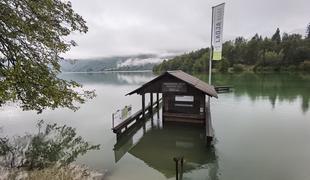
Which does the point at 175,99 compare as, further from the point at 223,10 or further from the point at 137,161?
the point at 223,10

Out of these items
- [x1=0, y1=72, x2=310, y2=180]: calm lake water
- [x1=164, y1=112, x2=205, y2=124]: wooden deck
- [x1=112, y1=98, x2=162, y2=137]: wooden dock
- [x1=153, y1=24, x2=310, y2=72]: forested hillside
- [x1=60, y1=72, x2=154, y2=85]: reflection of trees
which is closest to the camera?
[x1=0, y1=72, x2=310, y2=180]: calm lake water

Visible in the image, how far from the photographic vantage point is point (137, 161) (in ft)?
30.5

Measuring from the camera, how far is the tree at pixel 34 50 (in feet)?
15.7

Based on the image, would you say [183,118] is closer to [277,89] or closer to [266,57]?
[277,89]

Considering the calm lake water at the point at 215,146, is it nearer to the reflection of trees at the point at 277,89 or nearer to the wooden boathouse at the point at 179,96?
the wooden boathouse at the point at 179,96

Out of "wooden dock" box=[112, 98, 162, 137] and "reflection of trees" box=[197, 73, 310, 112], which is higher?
"reflection of trees" box=[197, 73, 310, 112]

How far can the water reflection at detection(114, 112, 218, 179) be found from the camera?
857 centimetres

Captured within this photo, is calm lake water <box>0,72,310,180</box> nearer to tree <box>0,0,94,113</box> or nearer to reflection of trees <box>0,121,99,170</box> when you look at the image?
reflection of trees <box>0,121,99,170</box>

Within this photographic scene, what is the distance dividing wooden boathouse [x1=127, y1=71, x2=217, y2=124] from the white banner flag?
7420 millimetres

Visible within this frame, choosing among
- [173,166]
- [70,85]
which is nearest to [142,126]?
[173,166]

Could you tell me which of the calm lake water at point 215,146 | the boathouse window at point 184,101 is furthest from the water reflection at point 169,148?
the boathouse window at point 184,101

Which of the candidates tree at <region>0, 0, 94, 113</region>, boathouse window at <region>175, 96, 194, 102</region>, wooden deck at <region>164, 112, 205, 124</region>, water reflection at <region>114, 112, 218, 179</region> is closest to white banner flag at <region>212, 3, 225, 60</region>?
boathouse window at <region>175, 96, 194, 102</region>

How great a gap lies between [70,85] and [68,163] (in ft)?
14.7

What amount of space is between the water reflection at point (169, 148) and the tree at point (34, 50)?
4.91 metres
